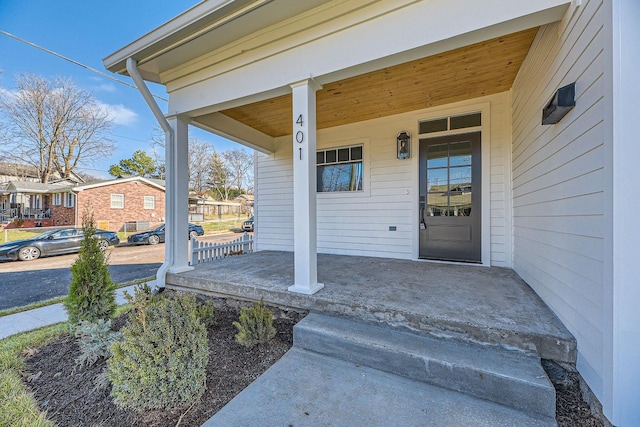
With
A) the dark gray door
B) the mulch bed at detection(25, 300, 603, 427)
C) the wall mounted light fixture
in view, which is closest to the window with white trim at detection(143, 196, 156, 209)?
the mulch bed at detection(25, 300, 603, 427)

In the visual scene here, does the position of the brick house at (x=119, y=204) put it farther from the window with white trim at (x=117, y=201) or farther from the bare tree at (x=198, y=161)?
the bare tree at (x=198, y=161)

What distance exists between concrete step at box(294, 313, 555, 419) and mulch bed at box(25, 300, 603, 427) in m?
0.25

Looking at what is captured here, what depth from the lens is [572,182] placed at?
1.75m

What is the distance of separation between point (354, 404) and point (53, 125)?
27.4 m

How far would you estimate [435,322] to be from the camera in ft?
6.43

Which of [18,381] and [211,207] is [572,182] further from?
[211,207]

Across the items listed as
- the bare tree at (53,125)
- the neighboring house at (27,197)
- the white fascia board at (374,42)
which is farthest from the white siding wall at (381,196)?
the bare tree at (53,125)

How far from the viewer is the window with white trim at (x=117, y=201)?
1579 centimetres

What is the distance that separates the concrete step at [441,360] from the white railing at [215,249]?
9.55ft

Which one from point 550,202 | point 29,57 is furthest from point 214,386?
point 29,57

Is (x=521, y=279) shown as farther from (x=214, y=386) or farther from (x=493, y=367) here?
(x=214, y=386)

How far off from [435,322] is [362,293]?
0.75 m

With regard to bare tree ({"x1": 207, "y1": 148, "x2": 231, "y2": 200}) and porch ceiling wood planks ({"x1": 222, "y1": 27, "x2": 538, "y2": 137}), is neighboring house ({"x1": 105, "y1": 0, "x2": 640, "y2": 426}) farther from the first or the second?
bare tree ({"x1": 207, "y1": 148, "x2": 231, "y2": 200})

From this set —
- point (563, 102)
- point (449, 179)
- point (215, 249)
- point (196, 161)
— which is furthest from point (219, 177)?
point (563, 102)
